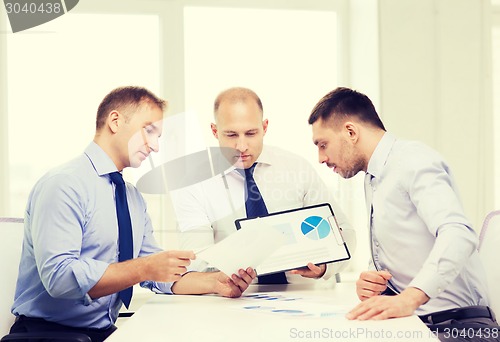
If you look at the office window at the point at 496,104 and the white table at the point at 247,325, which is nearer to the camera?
the white table at the point at 247,325

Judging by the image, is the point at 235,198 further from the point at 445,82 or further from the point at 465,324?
the point at 445,82

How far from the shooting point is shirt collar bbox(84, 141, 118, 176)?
2.15 metres

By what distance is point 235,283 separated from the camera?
204 centimetres

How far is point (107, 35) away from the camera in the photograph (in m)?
3.78

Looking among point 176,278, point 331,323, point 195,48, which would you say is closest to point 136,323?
point 176,278

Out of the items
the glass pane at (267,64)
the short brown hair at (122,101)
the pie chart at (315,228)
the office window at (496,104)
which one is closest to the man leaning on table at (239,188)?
the pie chart at (315,228)

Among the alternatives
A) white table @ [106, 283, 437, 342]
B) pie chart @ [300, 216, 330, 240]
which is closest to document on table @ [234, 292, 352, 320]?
white table @ [106, 283, 437, 342]

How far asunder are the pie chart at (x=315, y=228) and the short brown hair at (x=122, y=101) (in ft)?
2.35

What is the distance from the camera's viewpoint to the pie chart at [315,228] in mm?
2072

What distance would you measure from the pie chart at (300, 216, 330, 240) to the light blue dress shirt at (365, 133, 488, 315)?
0.19 metres

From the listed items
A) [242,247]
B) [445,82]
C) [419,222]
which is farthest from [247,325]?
[445,82]

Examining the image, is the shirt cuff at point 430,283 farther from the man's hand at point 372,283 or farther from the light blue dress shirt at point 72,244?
the light blue dress shirt at point 72,244

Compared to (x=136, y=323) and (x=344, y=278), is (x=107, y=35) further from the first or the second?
(x=136, y=323)

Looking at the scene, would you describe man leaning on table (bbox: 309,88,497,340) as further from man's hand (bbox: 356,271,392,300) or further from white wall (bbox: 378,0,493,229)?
white wall (bbox: 378,0,493,229)
